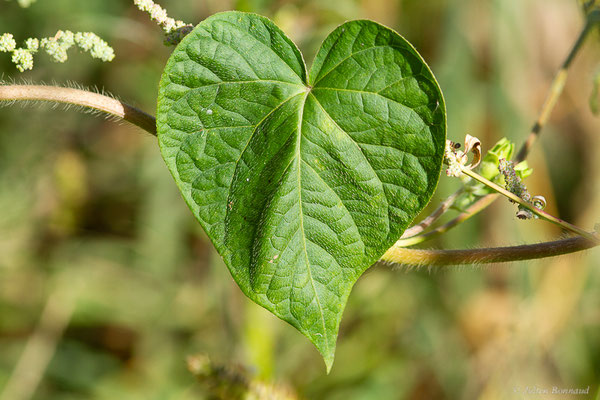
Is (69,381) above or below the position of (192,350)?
below

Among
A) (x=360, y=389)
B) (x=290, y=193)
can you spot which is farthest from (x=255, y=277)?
(x=360, y=389)

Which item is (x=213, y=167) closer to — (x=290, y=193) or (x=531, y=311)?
(x=290, y=193)

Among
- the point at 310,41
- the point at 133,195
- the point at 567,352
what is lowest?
the point at 133,195

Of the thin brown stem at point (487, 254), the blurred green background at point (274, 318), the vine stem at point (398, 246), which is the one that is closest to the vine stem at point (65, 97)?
the vine stem at point (398, 246)

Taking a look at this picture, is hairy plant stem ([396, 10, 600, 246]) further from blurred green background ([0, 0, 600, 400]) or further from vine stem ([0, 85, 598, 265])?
blurred green background ([0, 0, 600, 400])

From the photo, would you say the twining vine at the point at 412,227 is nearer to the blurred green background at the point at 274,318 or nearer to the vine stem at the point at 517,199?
the vine stem at the point at 517,199

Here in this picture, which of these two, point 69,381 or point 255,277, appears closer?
point 255,277

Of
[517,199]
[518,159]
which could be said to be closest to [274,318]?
[518,159]
